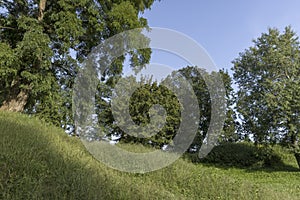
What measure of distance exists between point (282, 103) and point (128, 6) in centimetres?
968

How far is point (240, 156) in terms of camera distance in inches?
722

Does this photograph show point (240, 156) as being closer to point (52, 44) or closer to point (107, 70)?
point (107, 70)

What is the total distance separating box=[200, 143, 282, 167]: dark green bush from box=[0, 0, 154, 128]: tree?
10624 mm

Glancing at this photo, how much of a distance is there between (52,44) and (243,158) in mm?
14480

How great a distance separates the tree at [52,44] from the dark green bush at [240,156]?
10624mm

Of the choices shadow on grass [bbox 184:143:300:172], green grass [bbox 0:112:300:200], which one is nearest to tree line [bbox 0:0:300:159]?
shadow on grass [bbox 184:143:300:172]

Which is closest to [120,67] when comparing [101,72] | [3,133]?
[101,72]

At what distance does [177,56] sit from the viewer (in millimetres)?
8680

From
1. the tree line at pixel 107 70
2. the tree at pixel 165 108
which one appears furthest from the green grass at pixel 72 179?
the tree at pixel 165 108

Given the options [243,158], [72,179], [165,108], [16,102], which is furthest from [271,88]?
[72,179]

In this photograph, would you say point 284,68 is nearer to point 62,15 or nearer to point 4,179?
point 62,15

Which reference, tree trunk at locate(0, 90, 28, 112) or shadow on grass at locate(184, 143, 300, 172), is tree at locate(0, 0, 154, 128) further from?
shadow on grass at locate(184, 143, 300, 172)

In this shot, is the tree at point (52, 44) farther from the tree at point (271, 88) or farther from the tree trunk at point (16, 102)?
the tree at point (271, 88)

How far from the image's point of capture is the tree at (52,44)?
8.42 m
